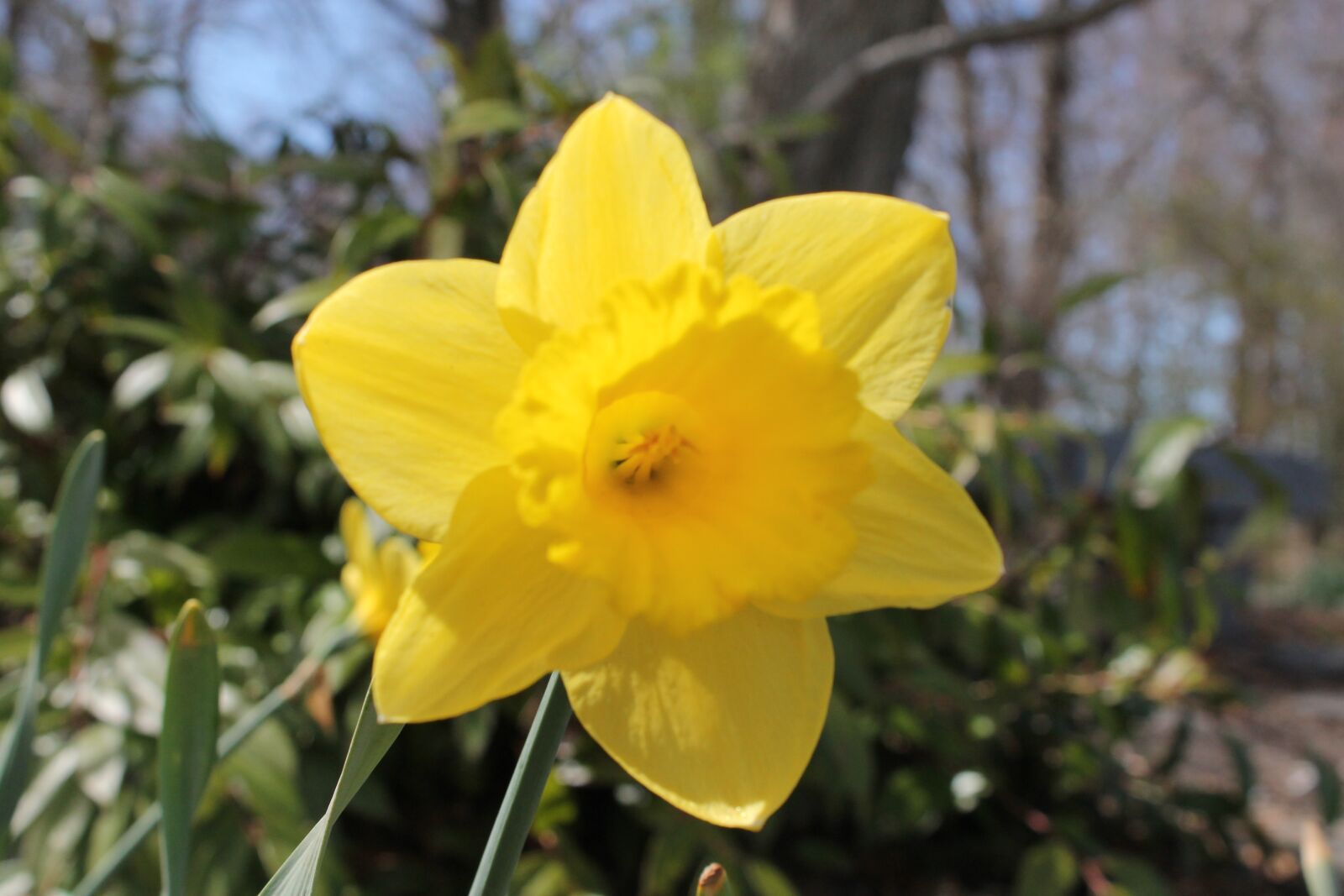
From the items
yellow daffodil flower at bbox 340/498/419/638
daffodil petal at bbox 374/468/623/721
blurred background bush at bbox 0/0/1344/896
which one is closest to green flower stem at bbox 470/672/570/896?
daffodil petal at bbox 374/468/623/721

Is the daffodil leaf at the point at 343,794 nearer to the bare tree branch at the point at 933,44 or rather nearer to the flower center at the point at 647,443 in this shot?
the flower center at the point at 647,443

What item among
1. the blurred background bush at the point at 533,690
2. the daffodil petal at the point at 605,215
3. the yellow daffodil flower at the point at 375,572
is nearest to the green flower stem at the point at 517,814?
the daffodil petal at the point at 605,215

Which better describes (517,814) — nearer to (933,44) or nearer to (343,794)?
(343,794)

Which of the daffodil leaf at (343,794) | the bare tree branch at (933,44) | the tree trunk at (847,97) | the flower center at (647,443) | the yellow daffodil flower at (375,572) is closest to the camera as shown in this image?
the daffodil leaf at (343,794)

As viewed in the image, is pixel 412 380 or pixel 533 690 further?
pixel 533 690

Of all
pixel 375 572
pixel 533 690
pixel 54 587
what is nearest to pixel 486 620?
pixel 54 587

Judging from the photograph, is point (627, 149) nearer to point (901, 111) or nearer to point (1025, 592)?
point (1025, 592)
